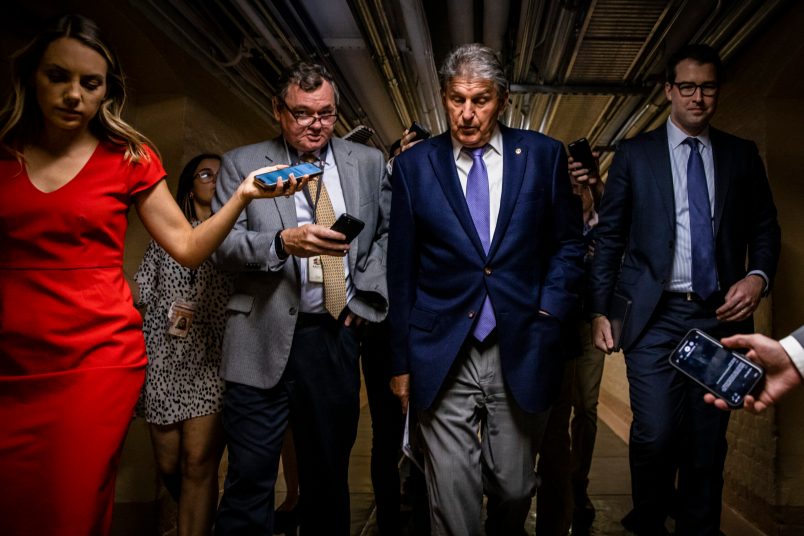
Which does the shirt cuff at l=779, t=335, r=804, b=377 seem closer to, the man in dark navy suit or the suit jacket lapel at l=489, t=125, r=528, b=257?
the man in dark navy suit

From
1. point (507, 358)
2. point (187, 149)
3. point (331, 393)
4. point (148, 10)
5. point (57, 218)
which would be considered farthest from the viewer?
point (187, 149)

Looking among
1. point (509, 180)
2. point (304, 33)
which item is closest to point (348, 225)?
point (509, 180)

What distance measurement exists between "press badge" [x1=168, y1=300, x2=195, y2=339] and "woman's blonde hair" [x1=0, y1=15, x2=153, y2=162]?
0.85 metres

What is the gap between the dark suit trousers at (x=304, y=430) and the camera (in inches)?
72.4

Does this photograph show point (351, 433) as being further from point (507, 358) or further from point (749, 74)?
point (749, 74)

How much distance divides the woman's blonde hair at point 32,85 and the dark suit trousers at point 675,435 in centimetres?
190

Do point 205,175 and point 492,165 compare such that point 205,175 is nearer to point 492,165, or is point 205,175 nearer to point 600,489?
point 492,165

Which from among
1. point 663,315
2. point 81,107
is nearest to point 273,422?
point 81,107

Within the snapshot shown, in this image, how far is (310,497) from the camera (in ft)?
6.47

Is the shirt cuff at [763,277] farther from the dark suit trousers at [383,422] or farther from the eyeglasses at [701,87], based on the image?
the dark suit trousers at [383,422]

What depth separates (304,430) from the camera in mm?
1951

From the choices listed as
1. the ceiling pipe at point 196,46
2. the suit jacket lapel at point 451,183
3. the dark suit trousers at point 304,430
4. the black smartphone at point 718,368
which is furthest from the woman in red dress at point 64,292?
the black smartphone at point 718,368

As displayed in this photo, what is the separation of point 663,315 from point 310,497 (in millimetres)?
Result: 1465

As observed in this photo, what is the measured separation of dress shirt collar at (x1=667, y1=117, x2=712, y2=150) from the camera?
84.3 inches
